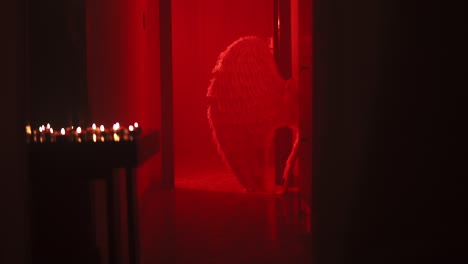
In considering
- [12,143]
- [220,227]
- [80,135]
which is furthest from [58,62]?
[220,227]

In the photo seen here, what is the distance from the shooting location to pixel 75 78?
1750mm

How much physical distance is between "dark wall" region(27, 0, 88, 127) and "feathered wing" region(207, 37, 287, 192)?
126cm

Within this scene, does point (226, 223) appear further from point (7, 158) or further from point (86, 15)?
point (7, 158)

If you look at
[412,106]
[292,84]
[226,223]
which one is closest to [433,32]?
[412,106]

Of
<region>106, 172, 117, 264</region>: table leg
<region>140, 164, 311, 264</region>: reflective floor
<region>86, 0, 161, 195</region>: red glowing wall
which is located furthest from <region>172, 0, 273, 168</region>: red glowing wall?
<region>106, 172, 117, 264</region>: table leg

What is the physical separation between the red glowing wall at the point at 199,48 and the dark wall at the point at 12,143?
387 cm

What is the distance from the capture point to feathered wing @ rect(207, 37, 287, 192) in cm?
298

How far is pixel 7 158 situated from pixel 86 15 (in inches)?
32.4

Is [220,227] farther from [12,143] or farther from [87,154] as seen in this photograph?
[12,143]

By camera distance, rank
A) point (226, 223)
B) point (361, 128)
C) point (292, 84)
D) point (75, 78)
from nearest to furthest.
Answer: point (361, 128), point (75, 78), point (226, 223), point (292, 84)

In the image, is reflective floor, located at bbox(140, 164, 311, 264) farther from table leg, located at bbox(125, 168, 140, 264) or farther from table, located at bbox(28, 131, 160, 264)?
table, located at bbox(28, 131, 160, 264)

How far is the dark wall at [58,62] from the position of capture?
5.20 feet

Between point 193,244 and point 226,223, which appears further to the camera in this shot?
point 226,223

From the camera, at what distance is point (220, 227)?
2.46 m
